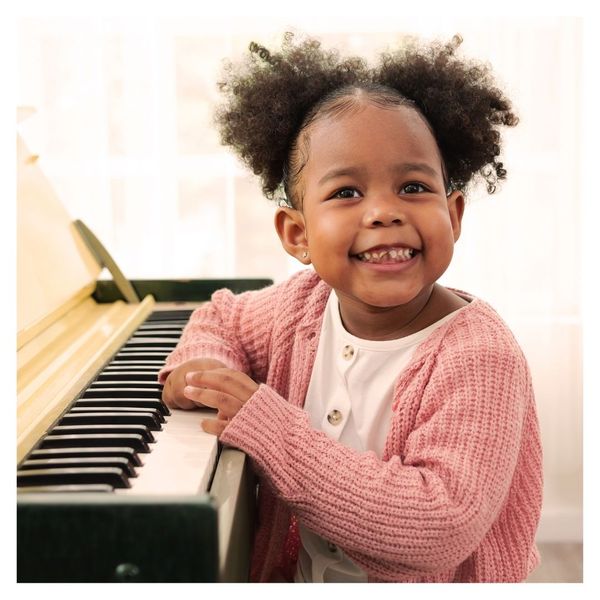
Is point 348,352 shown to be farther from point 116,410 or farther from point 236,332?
point 116,410

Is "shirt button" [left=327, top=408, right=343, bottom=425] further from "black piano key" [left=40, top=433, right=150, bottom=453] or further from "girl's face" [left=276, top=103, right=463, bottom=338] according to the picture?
"black piano key" [left=40, top=433, right=150, bottom=453]

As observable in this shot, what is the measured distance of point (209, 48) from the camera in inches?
102

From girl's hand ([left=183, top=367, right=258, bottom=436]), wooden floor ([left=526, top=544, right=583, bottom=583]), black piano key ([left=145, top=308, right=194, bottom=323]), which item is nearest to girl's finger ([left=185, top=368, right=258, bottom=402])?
girl's hand ([left=183, top=367, right=258, bottom=436])

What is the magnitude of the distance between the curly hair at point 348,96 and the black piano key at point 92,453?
475 mm

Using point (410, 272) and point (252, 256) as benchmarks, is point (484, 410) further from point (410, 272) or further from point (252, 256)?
point (252, 256)

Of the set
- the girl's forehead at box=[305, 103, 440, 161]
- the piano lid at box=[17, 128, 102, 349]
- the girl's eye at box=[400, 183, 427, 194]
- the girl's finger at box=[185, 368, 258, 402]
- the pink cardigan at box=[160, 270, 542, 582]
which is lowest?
the pink cardigan at box=[160, 270, 542, 582]

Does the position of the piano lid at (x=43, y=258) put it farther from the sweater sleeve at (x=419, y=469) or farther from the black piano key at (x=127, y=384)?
the sweater sleeve at (x=419, y=469)

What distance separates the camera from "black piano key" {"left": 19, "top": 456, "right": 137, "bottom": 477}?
0.86m

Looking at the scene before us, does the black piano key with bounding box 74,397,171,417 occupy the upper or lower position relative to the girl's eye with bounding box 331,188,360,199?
lower

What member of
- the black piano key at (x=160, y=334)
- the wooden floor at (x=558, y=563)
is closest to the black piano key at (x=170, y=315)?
the black piano key at (x=160, y=334)

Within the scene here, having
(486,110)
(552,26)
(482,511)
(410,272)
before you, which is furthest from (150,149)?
(482,511)

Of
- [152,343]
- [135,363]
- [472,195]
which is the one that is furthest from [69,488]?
[472,195]

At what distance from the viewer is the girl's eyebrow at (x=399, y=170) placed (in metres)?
1.05

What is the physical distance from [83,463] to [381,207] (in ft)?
1.56
